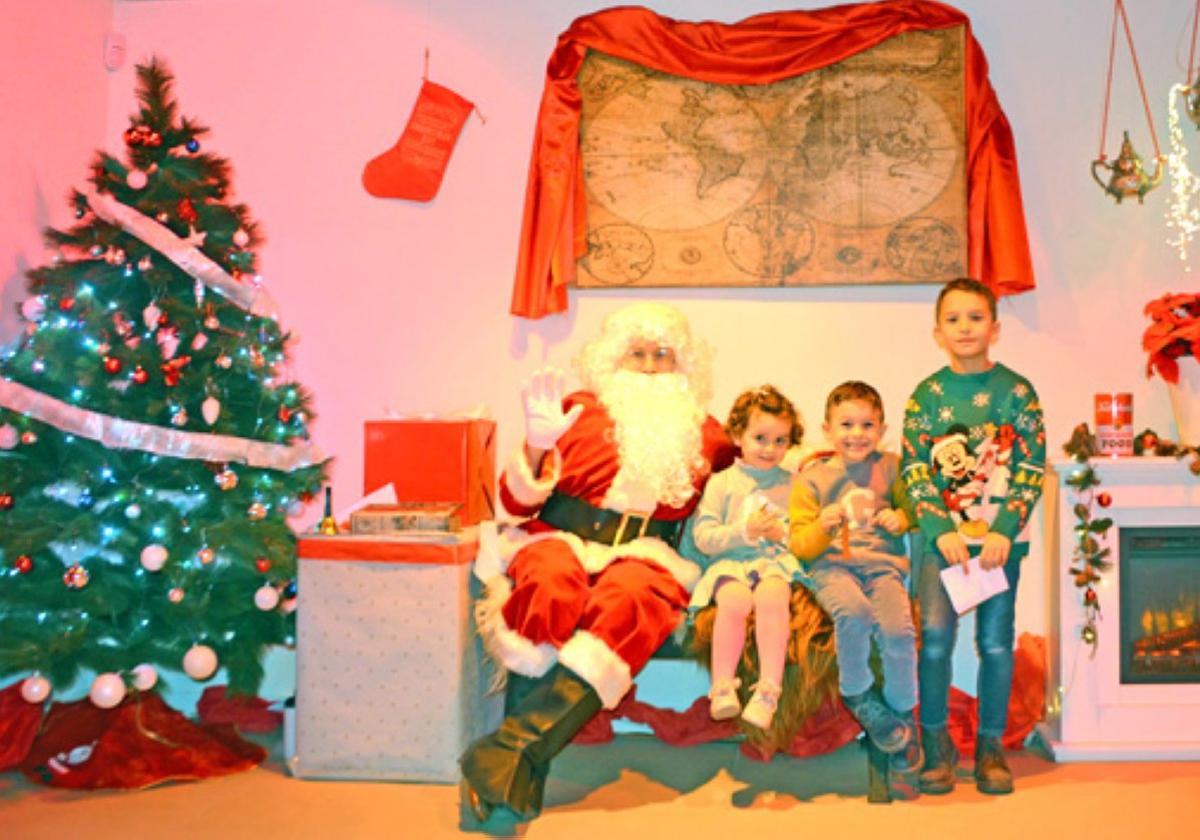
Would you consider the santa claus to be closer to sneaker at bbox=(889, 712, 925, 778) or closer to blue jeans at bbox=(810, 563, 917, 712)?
blue jeans at bbox=(810, 563, 917, 712)

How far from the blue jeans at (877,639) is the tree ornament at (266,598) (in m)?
1.66

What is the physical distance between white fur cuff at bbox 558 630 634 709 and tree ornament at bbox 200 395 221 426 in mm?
1286

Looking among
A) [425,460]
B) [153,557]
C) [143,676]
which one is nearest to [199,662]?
[143,676]

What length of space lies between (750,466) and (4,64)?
112 inches

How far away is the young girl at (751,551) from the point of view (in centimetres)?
308

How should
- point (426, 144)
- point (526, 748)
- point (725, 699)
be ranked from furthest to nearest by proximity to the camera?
point (426, 144)
point (725, 699)
point (526, 748)

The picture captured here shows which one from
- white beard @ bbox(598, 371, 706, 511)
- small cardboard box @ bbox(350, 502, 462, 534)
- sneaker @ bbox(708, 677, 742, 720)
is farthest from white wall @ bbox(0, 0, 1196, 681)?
sneaker @ bbox(708, 677, 742, 720)

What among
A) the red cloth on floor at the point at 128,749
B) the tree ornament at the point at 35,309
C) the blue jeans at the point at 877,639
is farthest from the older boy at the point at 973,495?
the tree ornament at the point at 35,309

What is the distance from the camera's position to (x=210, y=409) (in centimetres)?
334

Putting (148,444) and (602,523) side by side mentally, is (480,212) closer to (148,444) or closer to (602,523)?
(602,523)

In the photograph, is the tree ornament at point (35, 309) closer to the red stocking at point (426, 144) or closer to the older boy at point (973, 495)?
the red stocking at point (426, 144)

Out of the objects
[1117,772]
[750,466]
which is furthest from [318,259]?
[1117,772]

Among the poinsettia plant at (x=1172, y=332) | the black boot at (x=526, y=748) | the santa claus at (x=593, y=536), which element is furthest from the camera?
the poinsettia plant at (x=1172, y=332)

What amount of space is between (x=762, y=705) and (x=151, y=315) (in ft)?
6.96
